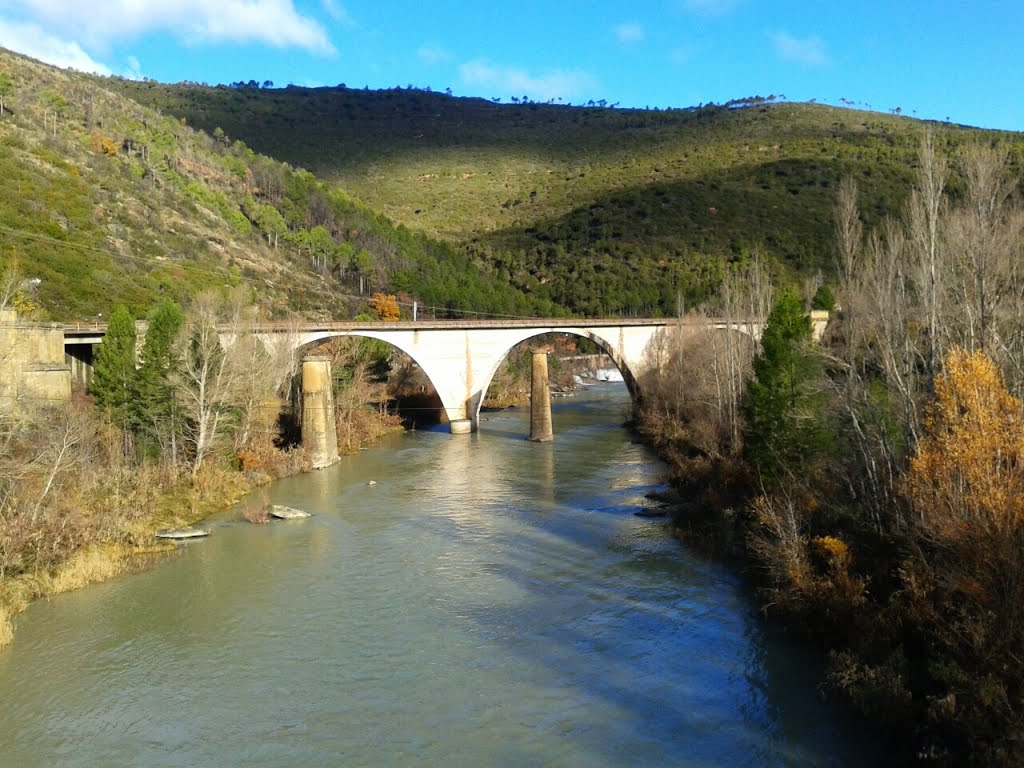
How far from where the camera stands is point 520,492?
25.0 metres

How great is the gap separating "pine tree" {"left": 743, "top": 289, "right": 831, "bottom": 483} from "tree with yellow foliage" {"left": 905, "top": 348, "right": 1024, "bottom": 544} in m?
5.96

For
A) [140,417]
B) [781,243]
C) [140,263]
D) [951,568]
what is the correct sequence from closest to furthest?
[951,568], [140,417], [140,263], [781,243]

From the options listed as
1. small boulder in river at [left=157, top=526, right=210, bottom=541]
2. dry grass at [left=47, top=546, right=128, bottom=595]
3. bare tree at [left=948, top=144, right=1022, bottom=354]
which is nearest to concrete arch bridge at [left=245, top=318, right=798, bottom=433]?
small boulder in river at [left=157, top=526, right=210, bottom=541]

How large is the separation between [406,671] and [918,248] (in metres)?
11.4

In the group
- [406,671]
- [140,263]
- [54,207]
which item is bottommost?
[406,671]

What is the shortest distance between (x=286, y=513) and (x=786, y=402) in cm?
1328

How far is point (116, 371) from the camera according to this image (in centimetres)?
2477

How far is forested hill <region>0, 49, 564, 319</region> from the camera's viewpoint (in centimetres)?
3841

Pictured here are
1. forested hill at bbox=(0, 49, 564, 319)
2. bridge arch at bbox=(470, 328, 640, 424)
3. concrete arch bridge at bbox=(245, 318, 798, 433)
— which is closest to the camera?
forested hill at bbox=(0, 49, 564, 319)

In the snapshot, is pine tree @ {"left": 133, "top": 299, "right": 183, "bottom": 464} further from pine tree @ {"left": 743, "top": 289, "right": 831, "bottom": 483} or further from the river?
pine tree @ {"left": 743, "top": 289, "right": 831, "bottom": 483}

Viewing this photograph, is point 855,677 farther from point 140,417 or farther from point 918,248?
point 140,417

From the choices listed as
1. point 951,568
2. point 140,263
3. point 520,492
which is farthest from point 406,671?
point 140,263

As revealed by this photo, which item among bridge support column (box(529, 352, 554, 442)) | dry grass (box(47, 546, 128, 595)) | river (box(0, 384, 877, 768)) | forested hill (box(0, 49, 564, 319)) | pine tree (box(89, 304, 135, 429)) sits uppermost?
forested hill (box(0, 49, 564, 319))

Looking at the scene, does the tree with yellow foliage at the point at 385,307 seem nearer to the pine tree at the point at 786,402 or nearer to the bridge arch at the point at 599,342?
the bridge arch at the point at 599,342
